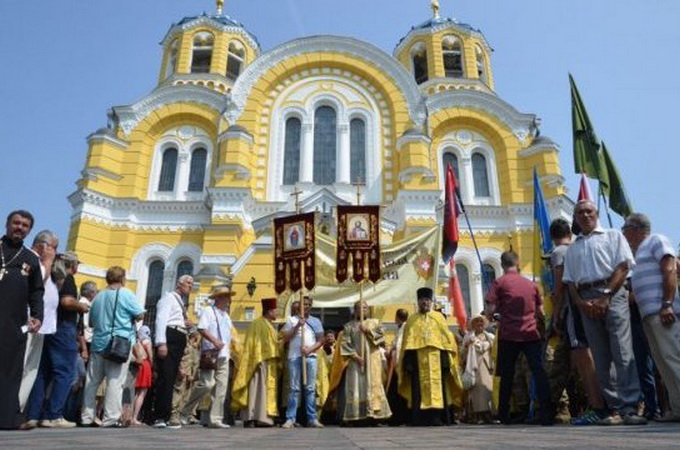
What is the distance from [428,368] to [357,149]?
43.8 ft

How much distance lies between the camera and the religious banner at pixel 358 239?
774cm

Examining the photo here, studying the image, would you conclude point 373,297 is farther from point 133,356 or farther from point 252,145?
point 252,145

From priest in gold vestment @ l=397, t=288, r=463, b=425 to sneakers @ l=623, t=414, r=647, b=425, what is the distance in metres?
2.20

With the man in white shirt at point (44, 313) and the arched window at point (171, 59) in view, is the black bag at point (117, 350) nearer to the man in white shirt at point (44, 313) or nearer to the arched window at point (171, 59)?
the man in white shirt at point (44, 313)

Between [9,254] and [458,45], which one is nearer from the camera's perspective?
[9,254]

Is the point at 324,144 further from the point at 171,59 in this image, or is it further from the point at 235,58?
the point at 171,59

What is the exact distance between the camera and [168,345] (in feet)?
20.6

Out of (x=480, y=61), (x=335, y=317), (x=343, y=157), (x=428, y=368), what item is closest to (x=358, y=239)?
(x=428, y=368)

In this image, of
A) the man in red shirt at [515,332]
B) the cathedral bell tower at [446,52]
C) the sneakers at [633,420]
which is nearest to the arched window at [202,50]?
the cathedral bell tower at [446,52]

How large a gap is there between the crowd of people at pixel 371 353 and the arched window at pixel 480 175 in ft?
37.6

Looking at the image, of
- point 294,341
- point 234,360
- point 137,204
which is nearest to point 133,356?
point 234,360

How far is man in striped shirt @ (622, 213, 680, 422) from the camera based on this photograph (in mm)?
4492

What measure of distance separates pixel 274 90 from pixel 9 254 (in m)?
15.9

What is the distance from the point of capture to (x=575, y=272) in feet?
15.7
